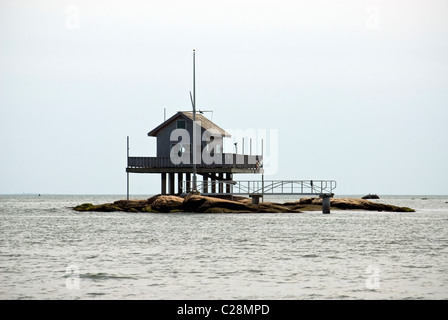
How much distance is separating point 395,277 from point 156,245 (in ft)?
44.0

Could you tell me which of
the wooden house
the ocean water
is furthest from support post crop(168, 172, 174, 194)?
the ocean water

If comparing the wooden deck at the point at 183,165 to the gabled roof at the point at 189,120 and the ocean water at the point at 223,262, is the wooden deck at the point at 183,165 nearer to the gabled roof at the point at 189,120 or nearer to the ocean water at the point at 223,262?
the gabled roof at the point at 189,120

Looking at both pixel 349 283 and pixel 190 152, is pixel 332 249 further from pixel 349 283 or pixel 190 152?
pixel 190 152

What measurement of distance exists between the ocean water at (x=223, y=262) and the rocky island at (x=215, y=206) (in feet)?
37.5

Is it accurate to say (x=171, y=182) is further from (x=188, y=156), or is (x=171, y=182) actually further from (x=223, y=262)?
(x=223, y=262)

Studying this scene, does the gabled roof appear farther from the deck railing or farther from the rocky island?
the rocky island

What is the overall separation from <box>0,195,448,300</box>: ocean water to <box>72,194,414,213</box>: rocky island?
1144 cm

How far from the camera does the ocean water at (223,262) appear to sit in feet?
67.2

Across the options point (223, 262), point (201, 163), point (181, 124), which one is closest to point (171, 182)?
point (201, 163)

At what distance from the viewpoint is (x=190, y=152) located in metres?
61.2

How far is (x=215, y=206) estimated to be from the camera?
58.2m

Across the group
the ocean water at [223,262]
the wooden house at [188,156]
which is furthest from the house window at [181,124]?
the ocean water at [223,262]

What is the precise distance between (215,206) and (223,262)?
31.0 meters
